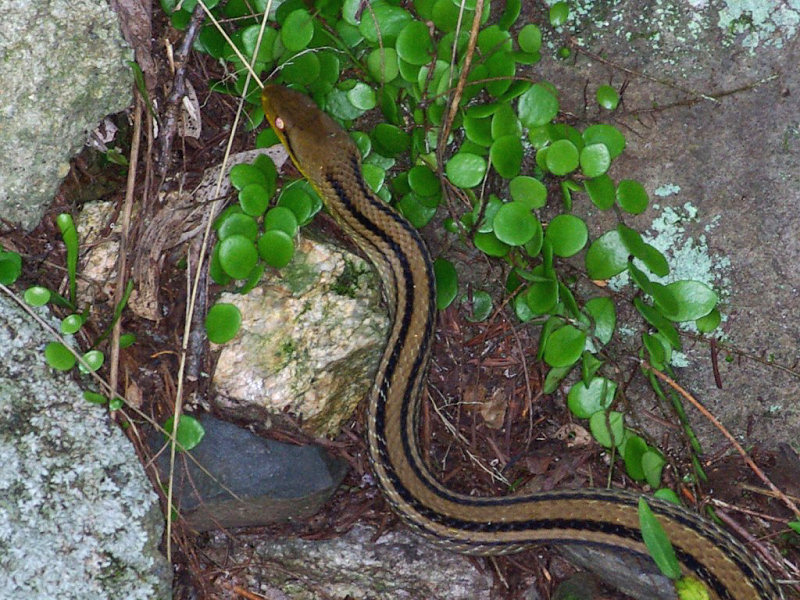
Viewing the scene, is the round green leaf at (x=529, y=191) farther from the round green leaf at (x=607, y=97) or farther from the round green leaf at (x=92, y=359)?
the round green leaf at (x=92, y=359)

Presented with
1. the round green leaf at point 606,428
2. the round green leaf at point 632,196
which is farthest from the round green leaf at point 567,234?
the round green leaf at point 606,428

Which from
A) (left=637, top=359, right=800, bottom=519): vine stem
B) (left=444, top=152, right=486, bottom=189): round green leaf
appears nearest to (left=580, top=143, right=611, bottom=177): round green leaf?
(left=444, top=152, right=486, bottom=189): round green leaf

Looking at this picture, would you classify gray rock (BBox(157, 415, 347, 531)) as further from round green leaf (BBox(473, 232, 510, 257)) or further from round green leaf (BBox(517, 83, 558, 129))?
round green leaf (BBox(517, 83, 558, 129))

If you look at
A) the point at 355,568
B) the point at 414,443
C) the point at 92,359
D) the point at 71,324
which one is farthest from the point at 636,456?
the point at 71,324

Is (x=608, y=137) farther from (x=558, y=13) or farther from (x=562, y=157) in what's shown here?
(x=558, y=13)

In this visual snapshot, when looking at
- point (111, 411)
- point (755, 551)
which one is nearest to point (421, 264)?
point (111, 411)

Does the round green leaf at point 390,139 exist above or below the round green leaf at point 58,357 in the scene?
above

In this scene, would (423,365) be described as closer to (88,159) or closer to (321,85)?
(321,85)
